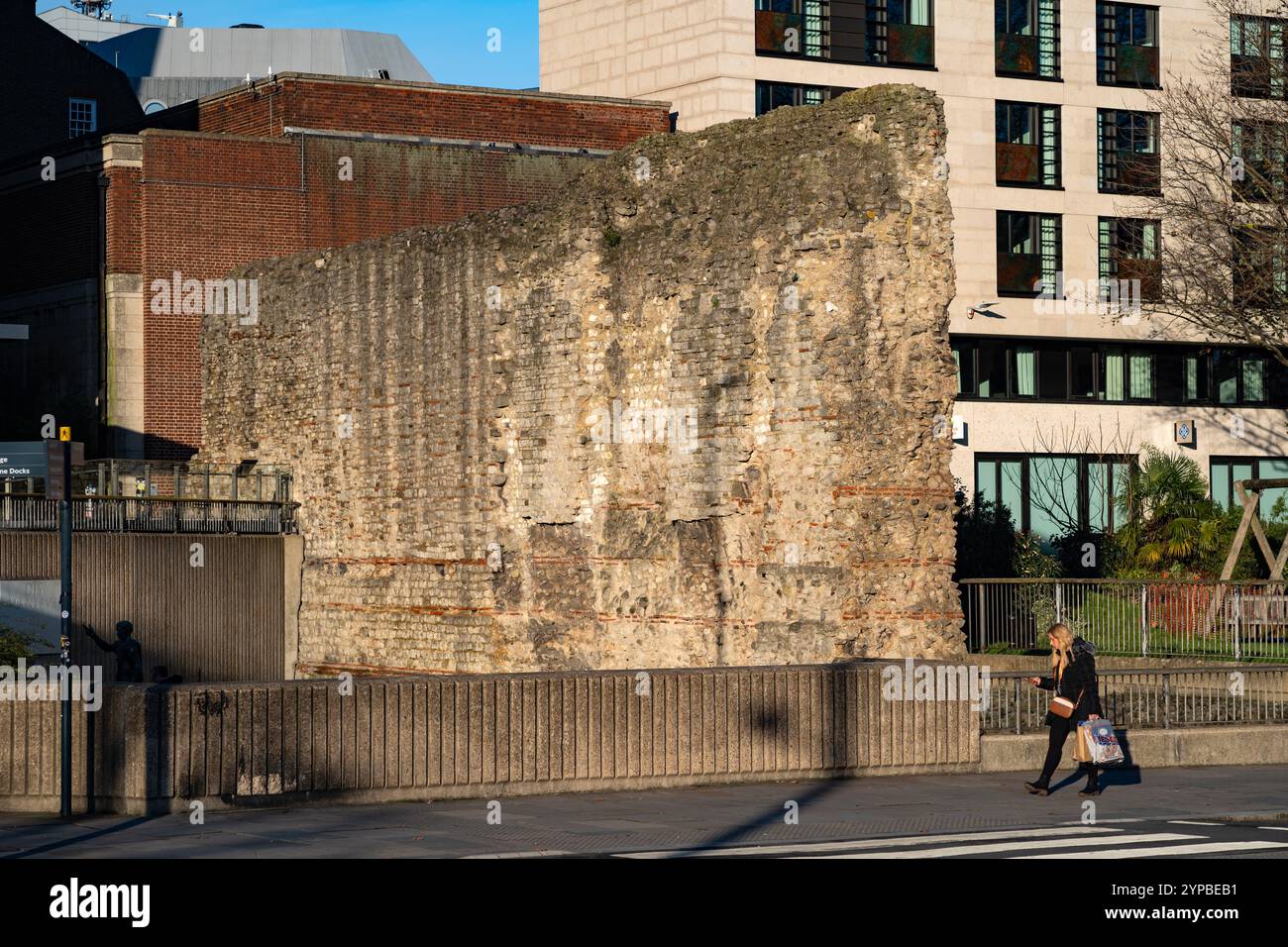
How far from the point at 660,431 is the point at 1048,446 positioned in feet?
77.5

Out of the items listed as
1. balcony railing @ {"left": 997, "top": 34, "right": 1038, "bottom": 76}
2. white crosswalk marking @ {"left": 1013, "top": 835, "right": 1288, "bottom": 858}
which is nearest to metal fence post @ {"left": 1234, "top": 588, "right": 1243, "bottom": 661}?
white crosswalk marking @ {"left": 1013, "top": 835, "right": 1288, "bottom": 858}

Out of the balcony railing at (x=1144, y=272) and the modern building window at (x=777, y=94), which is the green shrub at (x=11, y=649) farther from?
the balcony railing at (x=1144, y=272)

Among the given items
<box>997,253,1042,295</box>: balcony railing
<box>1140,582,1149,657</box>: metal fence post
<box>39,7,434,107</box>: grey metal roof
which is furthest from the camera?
<box>39,7,434,107</box>: grey metal roof

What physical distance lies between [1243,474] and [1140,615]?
76.9ft

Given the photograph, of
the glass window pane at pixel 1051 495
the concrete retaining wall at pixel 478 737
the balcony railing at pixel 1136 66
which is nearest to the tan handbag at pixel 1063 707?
the concrete retaining wall at pixel 478 737

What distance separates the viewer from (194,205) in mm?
38906

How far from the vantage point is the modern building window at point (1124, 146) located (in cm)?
4631

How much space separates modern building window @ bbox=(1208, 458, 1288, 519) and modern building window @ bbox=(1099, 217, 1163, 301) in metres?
5.27

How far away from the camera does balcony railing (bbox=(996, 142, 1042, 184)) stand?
45.5 metres

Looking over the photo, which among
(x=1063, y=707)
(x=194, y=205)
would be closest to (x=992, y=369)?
(x=194, y=205)

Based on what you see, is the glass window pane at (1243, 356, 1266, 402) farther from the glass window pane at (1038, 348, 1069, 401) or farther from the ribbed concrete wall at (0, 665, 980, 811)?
the ribbed concrete wall at (0, 665, 980, 811)

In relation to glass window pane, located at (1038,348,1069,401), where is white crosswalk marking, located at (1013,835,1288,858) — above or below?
below

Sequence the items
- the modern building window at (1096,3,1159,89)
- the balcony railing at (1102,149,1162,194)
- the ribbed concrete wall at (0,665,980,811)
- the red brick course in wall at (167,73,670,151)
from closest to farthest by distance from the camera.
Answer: the ribbed concrete wall at (0,665,980,811), the red brick course in wall at (167,73,670,151), the balcony railing at (1102,149,1162,194), the modern building window at (1096,3,1159,89)

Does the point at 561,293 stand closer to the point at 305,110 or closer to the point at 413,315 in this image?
the point at 413,315
